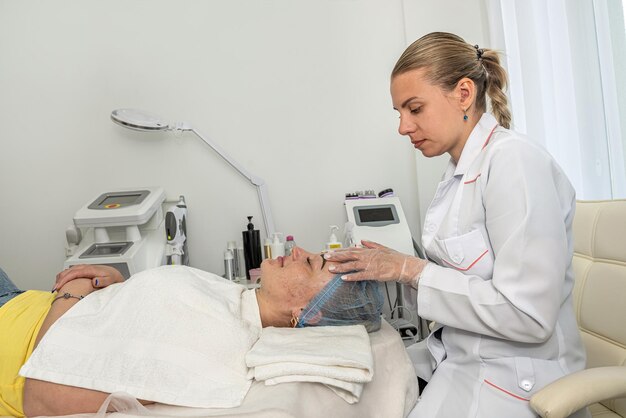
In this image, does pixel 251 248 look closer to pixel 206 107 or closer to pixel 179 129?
pixel 179 129

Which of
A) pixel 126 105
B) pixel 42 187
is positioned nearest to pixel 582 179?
pixel 126 105

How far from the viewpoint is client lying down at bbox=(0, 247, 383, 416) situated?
109 centimetres

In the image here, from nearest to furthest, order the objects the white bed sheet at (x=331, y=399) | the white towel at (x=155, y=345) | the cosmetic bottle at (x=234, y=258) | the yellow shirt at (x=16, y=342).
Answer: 1. the white bed sheet at (x=331, y=399)
2. the white towel at (x=155, y=345)
3. the yellow shirt at (x=16, y=342)
4. the cosmetic bottle at (x=234, y=258)

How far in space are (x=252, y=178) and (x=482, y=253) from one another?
1.49 metres

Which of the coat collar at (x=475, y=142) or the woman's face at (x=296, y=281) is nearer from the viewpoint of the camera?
the coat collar at (x=475, y=142)

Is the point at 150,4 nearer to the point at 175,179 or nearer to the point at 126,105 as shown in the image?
the point at 126,105

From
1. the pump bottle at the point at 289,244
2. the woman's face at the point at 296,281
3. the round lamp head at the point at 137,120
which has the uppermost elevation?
the round lamp head at the point at 137,120

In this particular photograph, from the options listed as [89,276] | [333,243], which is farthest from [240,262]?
[89,276]

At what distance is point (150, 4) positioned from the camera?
262cm

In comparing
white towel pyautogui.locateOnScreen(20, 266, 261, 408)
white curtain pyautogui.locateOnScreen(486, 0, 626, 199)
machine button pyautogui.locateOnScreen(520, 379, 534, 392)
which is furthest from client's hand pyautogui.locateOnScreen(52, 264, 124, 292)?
white curtain pyautogui.locateOnScreen(486, 0, 626, 199)

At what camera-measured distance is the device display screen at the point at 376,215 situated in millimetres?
2293

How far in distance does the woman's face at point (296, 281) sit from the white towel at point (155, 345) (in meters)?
0.12

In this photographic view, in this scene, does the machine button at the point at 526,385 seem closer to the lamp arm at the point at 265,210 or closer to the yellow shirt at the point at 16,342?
the yellow shirt at the point at 16,342

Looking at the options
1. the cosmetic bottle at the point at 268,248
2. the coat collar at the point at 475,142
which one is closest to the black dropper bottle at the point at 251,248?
the cosmetic bottle at the point at 268,248
